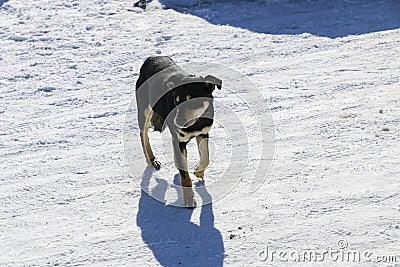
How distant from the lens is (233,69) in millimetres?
8984

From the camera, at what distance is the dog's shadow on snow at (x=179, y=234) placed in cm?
505

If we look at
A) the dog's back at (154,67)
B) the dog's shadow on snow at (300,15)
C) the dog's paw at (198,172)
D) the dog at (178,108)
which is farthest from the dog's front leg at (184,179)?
the dog's shadow on snow at (300,15)

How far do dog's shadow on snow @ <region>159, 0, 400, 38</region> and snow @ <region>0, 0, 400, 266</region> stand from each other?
0.04m

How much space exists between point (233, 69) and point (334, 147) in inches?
108

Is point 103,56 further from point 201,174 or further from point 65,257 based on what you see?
point 65,257

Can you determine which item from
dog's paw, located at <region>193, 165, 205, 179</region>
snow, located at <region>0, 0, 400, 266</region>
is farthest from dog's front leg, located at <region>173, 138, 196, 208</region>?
dog's paw, located at <region>193, 165, 205, 179</region>

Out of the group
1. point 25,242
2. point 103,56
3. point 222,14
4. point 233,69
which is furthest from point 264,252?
point 222,14

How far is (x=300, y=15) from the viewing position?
35.4 feet

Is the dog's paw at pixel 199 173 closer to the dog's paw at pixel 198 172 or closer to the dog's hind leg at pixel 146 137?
the dog's paw at pixel 198 172

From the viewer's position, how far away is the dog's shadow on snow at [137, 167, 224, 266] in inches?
199

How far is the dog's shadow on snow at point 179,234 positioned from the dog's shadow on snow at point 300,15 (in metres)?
5.08

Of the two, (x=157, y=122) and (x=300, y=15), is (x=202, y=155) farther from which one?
(x=300, y=15)

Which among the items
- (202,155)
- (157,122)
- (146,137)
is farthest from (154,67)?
(202,155)

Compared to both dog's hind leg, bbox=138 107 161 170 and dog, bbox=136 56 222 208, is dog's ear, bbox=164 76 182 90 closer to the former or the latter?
dog, bbox=136 56 222 208
